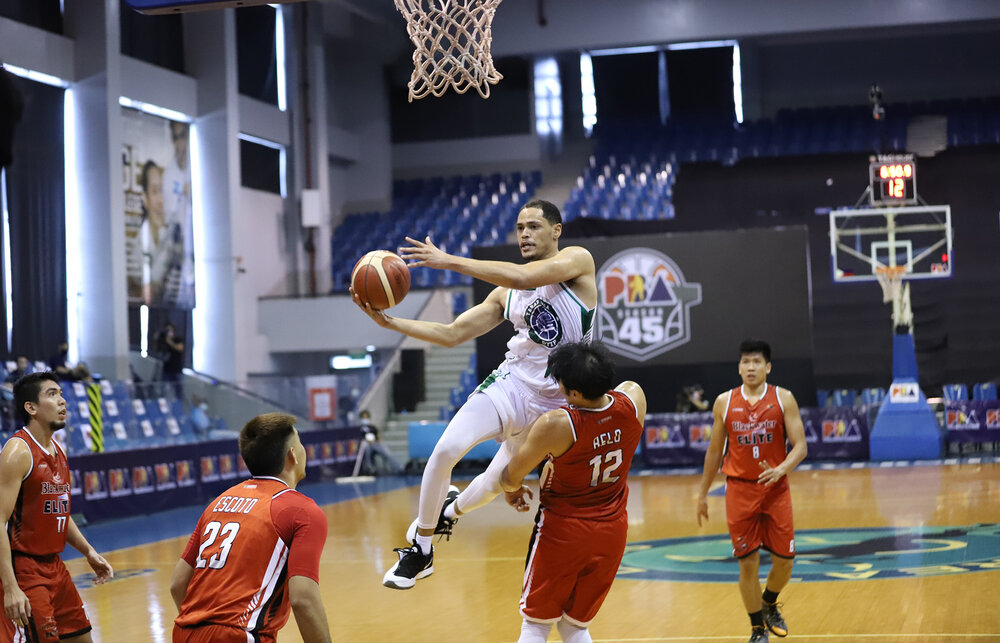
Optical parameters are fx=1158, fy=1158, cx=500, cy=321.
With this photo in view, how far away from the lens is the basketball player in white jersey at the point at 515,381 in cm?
525

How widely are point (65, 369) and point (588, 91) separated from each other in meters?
16.4

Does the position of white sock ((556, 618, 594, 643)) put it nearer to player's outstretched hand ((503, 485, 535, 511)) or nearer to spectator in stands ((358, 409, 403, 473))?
player's outstretched hand ((503, 485, 535, 511))

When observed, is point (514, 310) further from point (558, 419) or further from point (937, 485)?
point (937, 485)

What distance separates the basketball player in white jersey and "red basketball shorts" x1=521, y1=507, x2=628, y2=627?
49 cm

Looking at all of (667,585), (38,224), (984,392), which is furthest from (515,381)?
(984,392)

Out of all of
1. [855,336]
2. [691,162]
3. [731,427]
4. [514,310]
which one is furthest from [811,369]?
[514,310]

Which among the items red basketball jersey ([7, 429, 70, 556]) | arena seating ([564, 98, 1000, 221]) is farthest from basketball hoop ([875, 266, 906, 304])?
red basketball jersey ([7, 429, 70, 556])

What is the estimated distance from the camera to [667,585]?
29.1 feet

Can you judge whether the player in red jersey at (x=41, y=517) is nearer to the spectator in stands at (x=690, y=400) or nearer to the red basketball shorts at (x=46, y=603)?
the red basketball shorts at (x=46, y=603)

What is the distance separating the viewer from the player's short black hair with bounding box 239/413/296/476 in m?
3.83

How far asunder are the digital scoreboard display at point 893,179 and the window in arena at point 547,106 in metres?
10.2

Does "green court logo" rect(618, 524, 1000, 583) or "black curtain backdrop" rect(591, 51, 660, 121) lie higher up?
"black curtain backdrop" rect(591, 51, 660, 121)

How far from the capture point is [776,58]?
2912 cm

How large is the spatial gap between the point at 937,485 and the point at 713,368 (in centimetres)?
588
